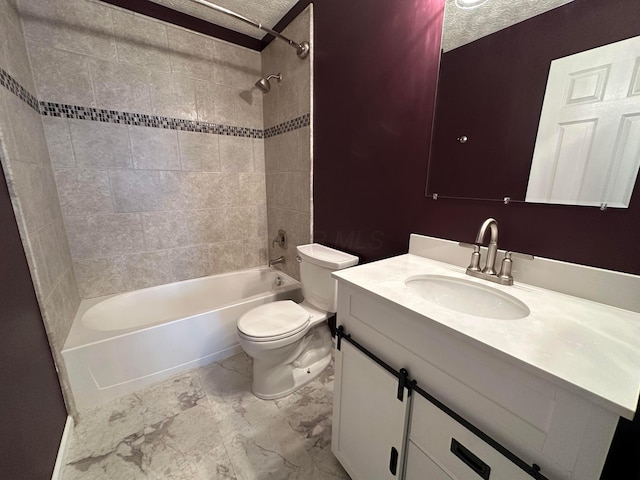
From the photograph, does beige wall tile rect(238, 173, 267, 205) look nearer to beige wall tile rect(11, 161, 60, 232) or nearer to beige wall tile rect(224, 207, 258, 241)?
beige wall tile rect(224, 207, 258, 241)

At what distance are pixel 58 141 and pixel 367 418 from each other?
2.32 m

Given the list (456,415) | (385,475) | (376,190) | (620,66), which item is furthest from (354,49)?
(385,475)

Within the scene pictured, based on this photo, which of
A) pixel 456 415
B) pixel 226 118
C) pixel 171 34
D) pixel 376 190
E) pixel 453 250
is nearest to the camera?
pixel 456 415

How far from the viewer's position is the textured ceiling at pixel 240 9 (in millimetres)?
1693

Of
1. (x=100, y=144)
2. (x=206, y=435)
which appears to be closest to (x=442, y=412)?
(x=206, y=435)

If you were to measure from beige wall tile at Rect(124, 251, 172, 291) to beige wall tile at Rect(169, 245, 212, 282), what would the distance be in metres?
0.05

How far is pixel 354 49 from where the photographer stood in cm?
143

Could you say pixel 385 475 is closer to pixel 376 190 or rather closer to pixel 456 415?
pixel 456 415

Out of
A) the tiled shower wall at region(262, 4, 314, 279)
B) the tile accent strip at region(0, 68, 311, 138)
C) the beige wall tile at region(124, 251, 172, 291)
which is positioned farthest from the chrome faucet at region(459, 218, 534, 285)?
the beige wall tile at region(124, 251, 172, 291)

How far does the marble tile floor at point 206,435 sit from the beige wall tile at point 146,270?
0.83 metres

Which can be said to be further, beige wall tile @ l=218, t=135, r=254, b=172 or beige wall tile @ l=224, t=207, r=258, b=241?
beige wall tile @ l=224, t=207, r=258, b=241

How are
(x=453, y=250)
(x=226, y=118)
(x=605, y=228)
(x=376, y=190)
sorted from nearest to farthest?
(x=605, y=228) < (x=453, y=250) < (x=376, y=190) < (x=226, y=118)

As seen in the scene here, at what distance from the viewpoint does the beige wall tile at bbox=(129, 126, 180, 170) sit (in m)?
1.85

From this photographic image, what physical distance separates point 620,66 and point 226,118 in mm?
2231
